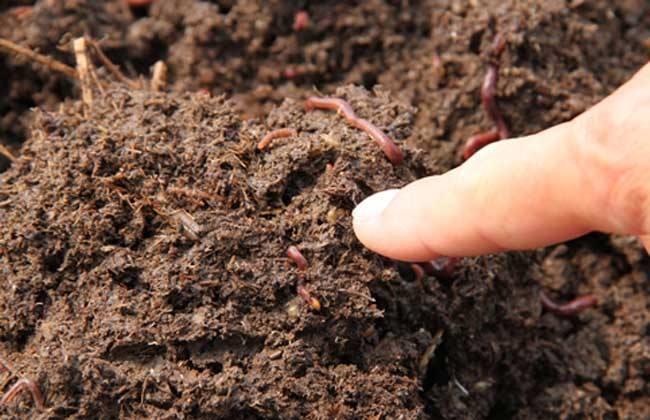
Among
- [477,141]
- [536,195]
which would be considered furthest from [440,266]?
[477,141]

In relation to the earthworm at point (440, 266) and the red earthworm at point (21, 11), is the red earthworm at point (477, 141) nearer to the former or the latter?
the earthworm at point (440, 266)

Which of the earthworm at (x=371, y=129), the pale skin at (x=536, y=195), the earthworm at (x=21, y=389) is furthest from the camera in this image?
the earthworm at (x=371, y=129)

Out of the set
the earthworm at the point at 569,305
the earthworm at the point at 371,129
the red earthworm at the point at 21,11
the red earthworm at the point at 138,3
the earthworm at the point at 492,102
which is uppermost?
the red earthworm at the point at 21,11

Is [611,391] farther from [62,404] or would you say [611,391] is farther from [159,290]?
[62,404]

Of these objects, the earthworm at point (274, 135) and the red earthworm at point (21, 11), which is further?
the red earthworm at point (21, 11)

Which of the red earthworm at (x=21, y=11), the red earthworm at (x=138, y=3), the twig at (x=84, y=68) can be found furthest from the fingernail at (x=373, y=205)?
the red earthworm at (x=21, y=11)

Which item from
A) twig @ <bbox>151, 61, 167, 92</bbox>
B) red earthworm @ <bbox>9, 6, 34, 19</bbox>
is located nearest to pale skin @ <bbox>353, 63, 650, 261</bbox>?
twig @ <bbox>151, 61, 167, 92</bbox>

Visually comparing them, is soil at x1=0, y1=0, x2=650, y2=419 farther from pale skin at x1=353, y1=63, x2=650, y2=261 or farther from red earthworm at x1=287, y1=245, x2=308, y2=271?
pale skin at x1=353, y1=63, x2=650, y2=261
